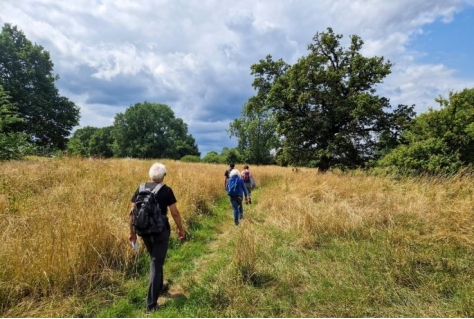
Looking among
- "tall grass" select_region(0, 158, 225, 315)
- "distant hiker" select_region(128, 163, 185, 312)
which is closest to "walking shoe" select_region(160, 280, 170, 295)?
"distant hiker" select_region(128, 163, 185, 312)

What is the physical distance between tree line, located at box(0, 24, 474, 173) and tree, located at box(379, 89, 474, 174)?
1.8 inches

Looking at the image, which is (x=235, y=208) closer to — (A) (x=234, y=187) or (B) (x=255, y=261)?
(A) (x=234, y=187)

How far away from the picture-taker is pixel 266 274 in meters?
4.23

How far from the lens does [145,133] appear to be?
55.7m

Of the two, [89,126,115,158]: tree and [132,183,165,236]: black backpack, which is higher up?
[89,126,115,158]: tree

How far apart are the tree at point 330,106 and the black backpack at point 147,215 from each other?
16.8 meters

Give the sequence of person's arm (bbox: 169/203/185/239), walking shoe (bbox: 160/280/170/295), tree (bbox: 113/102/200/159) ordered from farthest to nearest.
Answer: tree (bbox: 113/102/200/159) → walking shoe (bbox: 160/280/170/295) → person's arm (bbox: 169/203/185/239)

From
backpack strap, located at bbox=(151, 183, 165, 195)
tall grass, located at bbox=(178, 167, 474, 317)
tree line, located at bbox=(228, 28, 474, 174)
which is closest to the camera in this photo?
tall grass, located at bbox=(178, 167, 474, 317)

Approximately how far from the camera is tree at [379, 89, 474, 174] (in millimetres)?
11953

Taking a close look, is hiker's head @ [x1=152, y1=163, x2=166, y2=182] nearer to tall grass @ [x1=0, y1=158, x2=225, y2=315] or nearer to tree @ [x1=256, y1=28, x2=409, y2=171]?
tall grass @ [x1=0, y1=158, x2=225, y2=315]

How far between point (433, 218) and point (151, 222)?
6792 millimetres

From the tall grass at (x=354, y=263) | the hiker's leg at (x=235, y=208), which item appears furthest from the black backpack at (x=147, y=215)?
the hiker's leg at (x=235, y=208)

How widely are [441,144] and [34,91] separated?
109 feet

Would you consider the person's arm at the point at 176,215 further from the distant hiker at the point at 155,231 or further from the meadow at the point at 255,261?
the meadow at the point at 255,261
